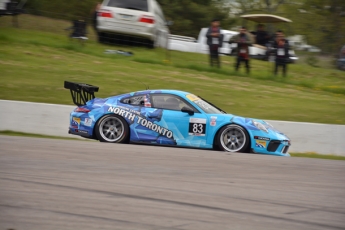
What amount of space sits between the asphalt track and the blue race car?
57.4 inches

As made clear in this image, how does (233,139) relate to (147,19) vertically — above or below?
below

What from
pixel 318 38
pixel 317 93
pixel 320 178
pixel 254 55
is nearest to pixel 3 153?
pixel 320 178

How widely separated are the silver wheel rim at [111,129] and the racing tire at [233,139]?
175 cm

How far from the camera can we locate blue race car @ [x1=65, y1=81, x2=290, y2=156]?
9328 millimetres

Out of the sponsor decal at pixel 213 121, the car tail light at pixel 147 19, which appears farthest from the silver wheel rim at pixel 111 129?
the car tail light at pixel 147 19

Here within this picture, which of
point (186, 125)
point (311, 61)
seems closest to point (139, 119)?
point (186, 125)

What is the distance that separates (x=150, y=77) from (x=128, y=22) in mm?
2835

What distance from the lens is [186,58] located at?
18.7 meters

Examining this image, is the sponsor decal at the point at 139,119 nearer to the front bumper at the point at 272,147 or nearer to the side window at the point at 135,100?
the side window at the point at 135,100

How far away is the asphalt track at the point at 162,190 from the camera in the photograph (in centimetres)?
448

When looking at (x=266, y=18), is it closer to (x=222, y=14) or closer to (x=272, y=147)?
(x=222, y=14)

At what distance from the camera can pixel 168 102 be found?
9711 millimetres

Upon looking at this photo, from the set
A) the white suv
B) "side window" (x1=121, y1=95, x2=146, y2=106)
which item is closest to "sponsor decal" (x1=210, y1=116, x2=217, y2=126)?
"side window" (x1=121, y1=95, x2=146, y2=106)

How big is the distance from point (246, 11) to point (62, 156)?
33.2m
